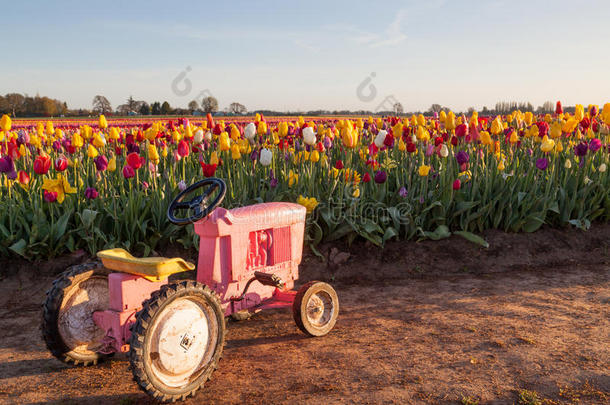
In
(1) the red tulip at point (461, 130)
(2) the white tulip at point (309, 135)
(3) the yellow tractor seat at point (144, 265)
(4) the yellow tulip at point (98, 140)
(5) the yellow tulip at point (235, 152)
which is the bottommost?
(3) the yellow tractor seat at point (144, 265)

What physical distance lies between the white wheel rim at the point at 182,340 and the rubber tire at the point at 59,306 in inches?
28.5

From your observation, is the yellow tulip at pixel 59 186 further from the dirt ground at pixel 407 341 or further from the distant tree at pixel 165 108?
the distant tree at pixel 165 108

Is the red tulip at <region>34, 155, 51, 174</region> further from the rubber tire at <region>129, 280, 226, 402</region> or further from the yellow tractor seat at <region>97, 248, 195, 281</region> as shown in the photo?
the rubber tire at <region>129, 280, 226, 402</region>

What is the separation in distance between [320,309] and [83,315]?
1682mm

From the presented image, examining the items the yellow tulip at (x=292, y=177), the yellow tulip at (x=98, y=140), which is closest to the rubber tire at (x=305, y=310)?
the yellow tulip at (x=292, y=177)

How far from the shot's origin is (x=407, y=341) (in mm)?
3660

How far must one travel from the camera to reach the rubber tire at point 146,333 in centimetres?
261

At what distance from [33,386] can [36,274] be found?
2.35m

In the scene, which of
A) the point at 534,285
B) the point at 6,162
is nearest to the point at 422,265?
the point at 534,285

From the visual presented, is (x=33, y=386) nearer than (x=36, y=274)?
Yes

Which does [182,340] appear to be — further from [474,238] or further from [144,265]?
[474,238]

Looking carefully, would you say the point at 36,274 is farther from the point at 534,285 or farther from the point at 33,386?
the point at 534,285

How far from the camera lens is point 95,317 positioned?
3.04 metres

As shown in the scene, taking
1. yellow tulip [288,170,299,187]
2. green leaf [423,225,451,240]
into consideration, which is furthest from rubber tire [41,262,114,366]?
green leaf [423,225,451,240]
